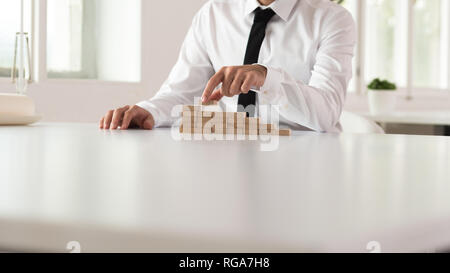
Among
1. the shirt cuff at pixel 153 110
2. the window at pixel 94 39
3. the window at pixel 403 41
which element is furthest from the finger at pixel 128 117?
the window at pixel 403 41

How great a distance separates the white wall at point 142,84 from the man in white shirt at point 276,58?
1292 millimetres

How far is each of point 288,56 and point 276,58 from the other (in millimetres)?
43

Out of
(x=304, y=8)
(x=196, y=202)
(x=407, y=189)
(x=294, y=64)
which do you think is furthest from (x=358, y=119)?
(x=196, y=202)

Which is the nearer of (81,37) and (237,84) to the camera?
(237,84)

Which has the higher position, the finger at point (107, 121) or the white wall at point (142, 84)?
the white wall at point (142, 84)

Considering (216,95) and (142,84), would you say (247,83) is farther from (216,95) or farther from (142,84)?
(142,84)

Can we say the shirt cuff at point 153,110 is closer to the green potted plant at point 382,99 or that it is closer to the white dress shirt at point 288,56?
the white dress shirt at point 288,56

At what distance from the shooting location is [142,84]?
3.54 m

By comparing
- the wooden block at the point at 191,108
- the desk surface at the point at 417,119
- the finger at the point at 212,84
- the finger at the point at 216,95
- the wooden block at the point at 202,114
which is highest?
the finger at the point at 212,84

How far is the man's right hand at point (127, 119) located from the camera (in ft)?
5.05

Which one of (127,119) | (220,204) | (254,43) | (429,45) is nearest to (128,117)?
(127,119)

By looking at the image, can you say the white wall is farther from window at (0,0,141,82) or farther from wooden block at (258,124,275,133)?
wooden block at (258,124,275,133)

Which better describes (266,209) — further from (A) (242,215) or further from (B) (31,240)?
(B) (31,240)

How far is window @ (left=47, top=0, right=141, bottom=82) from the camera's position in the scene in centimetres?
332
